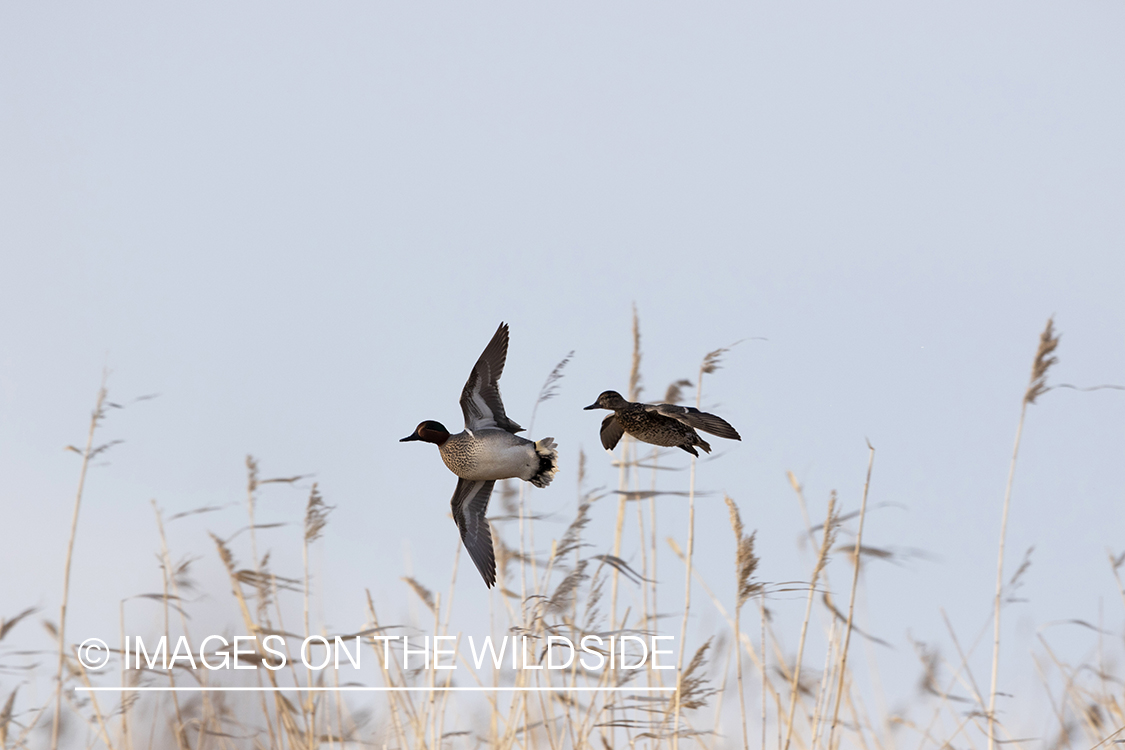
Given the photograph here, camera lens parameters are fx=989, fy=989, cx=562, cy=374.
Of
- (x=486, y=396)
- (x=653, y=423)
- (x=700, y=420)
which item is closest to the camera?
(x=700, y=420)

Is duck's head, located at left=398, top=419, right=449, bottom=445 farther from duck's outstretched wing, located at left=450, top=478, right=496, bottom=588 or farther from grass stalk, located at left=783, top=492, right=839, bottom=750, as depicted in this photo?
grass stalk, located at left=783, top=492, right=839, bottom=750

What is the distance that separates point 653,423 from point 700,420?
0.21 m

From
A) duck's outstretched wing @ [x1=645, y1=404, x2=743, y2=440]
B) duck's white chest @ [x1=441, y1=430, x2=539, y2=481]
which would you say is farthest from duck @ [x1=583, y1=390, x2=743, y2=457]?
duck's white chest @ [x1=441, y1=430, x2=539, y2=481]

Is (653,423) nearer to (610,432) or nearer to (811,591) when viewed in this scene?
(610,432)

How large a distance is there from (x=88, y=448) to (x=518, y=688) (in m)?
1.99

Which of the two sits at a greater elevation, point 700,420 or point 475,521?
point 700,420

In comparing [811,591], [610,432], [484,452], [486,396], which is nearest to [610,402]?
[610,432]

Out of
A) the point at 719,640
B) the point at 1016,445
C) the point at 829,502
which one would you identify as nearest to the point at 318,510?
the point at 829,502

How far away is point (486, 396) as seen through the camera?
217 centimetres

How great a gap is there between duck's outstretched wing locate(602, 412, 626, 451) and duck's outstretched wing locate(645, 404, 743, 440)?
138 millimetres

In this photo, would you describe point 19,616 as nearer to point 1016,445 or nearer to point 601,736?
point 601,736

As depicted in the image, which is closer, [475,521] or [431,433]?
[431,433]

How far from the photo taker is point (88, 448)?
4.01 metres

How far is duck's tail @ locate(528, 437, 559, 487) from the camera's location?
1.84 m
